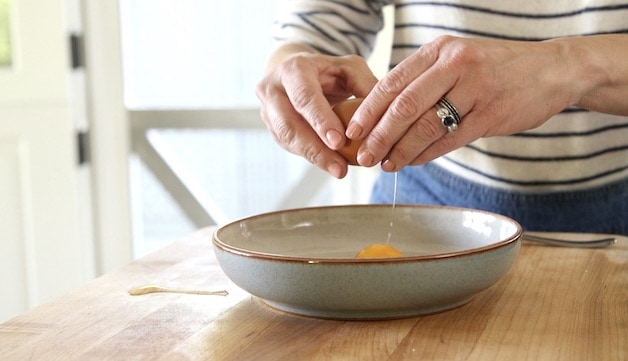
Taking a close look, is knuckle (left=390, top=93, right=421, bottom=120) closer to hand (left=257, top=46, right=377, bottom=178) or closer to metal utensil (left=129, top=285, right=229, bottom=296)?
hand (left=257, top=46, right=377, bottom=178)

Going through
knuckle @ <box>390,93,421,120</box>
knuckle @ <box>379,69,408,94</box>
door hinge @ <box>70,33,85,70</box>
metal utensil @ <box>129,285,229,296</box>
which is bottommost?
door hinge @ <box>70,33,85,70</box>

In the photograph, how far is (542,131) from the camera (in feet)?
3.89

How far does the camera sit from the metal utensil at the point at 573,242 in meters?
0.99

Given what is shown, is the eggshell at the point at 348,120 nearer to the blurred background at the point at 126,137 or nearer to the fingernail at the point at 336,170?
the fingernail at the point at 336,170

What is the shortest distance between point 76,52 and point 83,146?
0.25m

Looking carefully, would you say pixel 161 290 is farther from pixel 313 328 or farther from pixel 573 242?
pixel 573 242

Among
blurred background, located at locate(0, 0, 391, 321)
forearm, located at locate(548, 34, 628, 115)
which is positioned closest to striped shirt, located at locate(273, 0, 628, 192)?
forearm, located at locate(548, 34, 628, 115)

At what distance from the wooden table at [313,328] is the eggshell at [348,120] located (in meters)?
0.18

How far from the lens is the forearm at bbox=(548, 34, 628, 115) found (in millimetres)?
881

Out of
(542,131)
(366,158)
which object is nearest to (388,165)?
(366,158)

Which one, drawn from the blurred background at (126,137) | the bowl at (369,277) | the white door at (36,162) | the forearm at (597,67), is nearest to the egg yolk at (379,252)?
the bowl at (369,277)

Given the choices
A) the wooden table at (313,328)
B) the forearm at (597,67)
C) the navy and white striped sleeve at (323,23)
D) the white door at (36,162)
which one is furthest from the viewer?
the white door at (36,162)

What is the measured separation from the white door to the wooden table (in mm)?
1457

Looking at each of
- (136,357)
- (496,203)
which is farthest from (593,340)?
(496,203)
